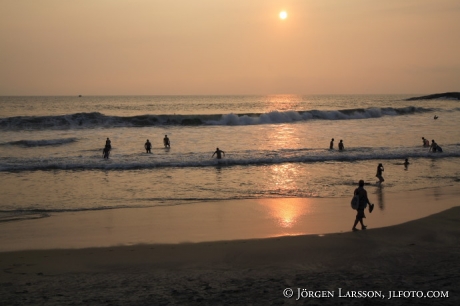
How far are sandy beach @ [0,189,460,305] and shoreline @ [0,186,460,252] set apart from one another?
0.17 meters

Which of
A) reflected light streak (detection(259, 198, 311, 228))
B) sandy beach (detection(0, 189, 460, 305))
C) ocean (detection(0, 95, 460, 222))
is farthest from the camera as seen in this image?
ocean (detection(0, 95, 460, 222))

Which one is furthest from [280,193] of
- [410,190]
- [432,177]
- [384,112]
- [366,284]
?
[384,112]

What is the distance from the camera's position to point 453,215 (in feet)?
44.3

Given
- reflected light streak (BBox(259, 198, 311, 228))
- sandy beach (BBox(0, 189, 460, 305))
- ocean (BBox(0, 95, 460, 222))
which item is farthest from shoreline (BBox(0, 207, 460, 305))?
ocean (BBox(0, 95, 460, 222))

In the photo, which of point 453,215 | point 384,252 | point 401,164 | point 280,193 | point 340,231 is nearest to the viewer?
point 384,252

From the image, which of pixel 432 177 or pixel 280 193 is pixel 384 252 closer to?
pixel 280 193

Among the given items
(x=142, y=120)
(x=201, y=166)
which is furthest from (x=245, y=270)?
(x=142, y=120)

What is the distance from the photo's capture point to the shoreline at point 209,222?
38.4 ft

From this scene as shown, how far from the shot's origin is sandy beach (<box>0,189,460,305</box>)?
7484 millimetres

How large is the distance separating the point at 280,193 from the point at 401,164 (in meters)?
10.8

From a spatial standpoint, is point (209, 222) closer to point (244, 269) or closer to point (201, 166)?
point (244, 269)

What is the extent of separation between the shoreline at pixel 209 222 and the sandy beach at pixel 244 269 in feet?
0.56

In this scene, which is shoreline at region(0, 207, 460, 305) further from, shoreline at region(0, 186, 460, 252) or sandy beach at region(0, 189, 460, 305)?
shoreline at region(0, 186, 460, 252)

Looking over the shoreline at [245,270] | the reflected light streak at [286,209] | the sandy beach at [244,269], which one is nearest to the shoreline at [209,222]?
the reflected light streak at [286,209]
